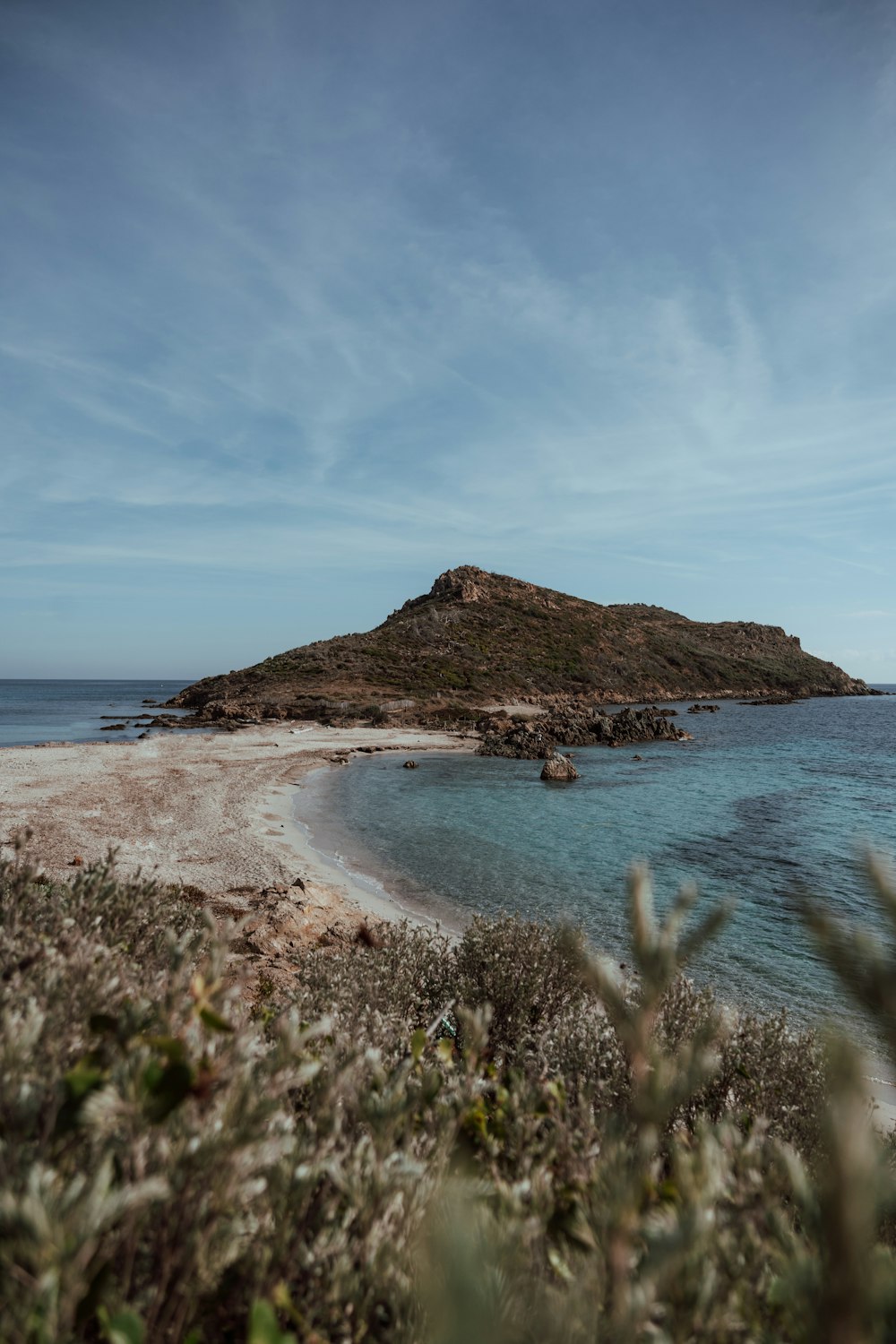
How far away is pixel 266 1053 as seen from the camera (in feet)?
10.5

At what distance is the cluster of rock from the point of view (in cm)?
4706

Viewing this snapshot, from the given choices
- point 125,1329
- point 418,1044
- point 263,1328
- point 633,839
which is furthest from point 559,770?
point 125,1329

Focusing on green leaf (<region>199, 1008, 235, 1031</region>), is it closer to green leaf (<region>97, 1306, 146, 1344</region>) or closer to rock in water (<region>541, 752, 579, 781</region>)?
green leaf (<region>97, 1306, 146, 1344</region>)

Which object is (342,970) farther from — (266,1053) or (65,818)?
(65,818)

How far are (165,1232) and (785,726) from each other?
80706mm

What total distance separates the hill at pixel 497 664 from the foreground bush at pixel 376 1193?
6156cm

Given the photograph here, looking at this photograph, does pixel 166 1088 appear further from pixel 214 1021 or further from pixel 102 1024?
pixel 102 1024

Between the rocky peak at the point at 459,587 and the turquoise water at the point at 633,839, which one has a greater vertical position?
the rocky peak at the point at 459,587

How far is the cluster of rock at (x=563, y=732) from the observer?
154 ft

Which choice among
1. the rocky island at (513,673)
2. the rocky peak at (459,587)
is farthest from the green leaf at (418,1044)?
the rocky peak at (459,587)

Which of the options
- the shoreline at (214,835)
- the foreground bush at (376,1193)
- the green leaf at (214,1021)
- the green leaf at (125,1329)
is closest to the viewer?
the foreground bush at (376,1193)

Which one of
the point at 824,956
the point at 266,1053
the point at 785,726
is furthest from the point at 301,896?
the point at 785,726

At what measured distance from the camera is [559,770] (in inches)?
1458

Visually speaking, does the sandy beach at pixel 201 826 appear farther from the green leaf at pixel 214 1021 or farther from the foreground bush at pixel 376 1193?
the green leaf at pixel 214 1021
